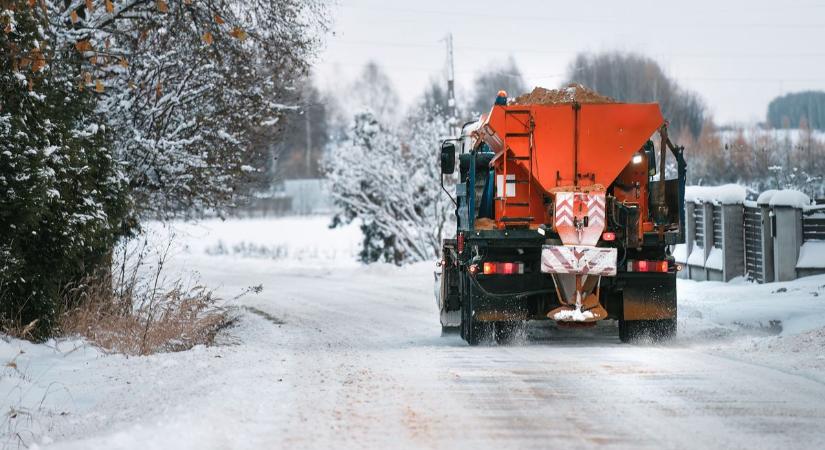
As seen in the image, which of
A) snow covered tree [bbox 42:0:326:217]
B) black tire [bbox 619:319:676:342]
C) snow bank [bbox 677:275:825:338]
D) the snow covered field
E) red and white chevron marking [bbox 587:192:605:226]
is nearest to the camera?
the snow covered field

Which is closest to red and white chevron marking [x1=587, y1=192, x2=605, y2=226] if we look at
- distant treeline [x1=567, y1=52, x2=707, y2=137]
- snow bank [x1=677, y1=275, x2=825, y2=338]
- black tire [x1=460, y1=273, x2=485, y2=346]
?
black tire [x1=460, y1=273, x2=485, y2=346]

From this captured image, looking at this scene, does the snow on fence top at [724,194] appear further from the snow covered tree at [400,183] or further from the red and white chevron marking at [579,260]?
the snow covered tree at [400,183]

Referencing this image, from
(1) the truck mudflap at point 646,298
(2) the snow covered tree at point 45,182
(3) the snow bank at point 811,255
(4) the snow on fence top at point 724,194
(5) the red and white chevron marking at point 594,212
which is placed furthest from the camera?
(4) the snow on fence top at point 724,194

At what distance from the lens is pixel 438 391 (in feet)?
29.3

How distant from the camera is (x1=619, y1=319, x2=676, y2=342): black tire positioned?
13.4 meters

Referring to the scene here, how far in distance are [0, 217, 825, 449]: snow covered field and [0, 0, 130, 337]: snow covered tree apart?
2.72 feet

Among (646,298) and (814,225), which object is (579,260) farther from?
(814,225)

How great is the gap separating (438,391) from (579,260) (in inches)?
164

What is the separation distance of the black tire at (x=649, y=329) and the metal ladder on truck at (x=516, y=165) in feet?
6.05

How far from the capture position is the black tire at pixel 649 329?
13.4 metres

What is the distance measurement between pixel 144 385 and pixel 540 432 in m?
3.89

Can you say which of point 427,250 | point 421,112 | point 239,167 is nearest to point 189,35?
point 239,167

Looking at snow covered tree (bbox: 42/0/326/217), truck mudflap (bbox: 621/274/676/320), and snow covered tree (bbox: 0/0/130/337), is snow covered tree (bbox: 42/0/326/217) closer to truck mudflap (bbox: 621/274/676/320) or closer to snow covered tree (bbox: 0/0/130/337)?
snow covered tree (bbox: 0/0/130/337)

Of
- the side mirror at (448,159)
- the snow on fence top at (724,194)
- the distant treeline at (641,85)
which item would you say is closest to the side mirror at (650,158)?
the side mirror at (448,159)
